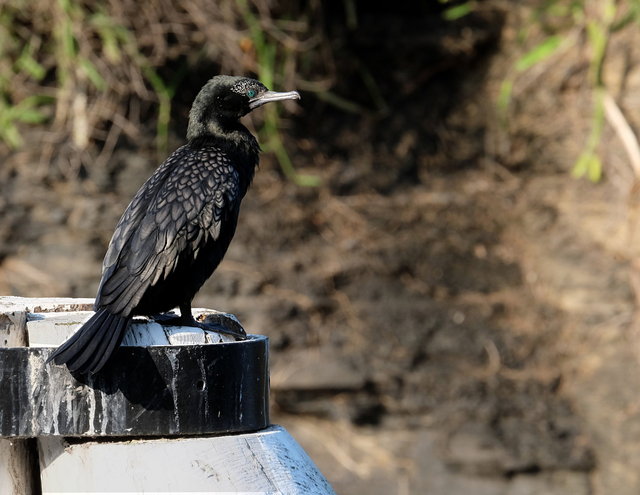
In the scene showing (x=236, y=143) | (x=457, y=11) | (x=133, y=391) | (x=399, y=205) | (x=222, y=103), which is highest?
(x=457, y=11)

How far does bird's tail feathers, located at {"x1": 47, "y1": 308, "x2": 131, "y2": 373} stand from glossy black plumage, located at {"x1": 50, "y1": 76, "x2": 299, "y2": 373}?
139 millimetres

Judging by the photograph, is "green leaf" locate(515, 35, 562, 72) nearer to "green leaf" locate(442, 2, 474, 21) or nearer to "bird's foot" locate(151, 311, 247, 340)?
"green leaf" locate(442, 2, 474, 21)

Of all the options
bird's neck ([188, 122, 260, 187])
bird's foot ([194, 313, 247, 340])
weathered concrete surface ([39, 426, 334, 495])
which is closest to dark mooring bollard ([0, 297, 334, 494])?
weathered concrete surface ([39, 426, 334, 495])

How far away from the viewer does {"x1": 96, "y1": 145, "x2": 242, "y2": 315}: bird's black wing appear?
223cm

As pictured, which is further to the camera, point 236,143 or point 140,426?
point 236,143

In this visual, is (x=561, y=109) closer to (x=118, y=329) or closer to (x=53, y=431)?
(x=118, y=329)

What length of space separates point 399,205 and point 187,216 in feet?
7.69

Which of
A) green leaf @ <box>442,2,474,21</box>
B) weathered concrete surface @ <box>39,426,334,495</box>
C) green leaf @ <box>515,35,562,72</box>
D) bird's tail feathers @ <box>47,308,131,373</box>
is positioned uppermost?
green leaf @ <box>442,2,474,21</box>

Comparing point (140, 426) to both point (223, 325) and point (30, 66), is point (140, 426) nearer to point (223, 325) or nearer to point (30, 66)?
point (223, 325)

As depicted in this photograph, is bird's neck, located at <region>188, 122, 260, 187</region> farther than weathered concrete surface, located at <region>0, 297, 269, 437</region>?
Yes

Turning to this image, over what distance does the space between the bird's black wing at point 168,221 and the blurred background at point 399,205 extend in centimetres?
179

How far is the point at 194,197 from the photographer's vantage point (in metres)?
2.48

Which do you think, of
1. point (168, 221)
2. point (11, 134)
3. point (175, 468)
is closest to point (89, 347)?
point (175, 468)

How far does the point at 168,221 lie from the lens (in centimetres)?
238
